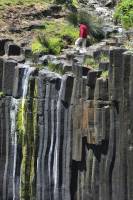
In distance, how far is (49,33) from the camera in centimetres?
3978

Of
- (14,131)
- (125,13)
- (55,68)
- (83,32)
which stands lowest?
(14,131)

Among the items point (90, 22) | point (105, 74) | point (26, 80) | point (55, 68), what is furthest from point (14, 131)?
point (90, 22)

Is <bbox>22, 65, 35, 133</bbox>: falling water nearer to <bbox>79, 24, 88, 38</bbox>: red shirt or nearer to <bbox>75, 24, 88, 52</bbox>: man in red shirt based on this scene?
<bbox>75, 24, 88, 52</bbox>: man in red shirt

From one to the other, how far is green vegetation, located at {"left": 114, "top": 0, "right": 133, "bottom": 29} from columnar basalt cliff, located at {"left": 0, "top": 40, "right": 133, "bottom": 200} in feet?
15.8

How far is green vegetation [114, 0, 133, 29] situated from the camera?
134 feet

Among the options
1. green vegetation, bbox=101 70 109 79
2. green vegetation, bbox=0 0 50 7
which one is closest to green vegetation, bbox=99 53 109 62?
green vegetation, bbox=101 70 109 79

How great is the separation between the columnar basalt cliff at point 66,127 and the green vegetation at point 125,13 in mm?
4820

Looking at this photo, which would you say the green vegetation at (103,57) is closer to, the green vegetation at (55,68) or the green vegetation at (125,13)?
the green vegetation at (55,68)

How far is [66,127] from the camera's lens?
3328cm

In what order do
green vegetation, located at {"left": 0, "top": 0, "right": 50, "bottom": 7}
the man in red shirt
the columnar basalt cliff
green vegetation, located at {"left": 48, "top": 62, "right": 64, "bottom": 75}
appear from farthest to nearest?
green vegetation, located at {"left": 0, "top": 0, "right": 50, "bottom": 7}, the man in red shirt, green vegetation, located at {"left": 48, "top": 62, "right": 64, "bottom": 75}, the columnar basalt cliff

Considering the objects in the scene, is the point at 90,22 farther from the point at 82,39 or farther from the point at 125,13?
the point at 82,39

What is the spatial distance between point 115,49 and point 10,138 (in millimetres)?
6482

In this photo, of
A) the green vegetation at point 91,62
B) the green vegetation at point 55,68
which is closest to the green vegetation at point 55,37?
the green vegetation at point 55,68

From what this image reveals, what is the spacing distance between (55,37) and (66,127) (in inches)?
265
